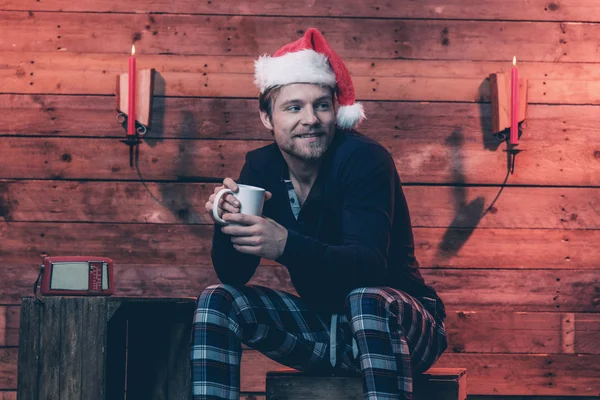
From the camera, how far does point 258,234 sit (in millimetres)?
1823

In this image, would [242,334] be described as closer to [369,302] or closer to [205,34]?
[369,302]

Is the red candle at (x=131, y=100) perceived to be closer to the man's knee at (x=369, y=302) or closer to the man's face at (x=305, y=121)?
the man's face at (x=305, y=121)

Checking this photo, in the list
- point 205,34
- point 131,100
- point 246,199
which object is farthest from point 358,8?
point 246,199

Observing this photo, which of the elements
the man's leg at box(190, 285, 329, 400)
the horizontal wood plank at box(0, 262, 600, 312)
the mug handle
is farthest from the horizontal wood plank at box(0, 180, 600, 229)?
the mug handle

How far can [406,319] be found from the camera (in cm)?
193

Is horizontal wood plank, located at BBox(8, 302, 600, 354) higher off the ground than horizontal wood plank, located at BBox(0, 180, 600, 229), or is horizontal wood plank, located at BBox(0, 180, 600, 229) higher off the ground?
horizontal wood plank, located at BBox(0, 180, 600, 229)

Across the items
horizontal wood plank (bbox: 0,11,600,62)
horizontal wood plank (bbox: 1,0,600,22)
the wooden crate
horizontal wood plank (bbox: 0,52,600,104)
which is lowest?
the wooden crate

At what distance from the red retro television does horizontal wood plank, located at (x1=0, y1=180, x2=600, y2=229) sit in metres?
0.74

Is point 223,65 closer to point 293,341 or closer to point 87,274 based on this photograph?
point 87,274

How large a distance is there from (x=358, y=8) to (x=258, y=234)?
1.67 metres

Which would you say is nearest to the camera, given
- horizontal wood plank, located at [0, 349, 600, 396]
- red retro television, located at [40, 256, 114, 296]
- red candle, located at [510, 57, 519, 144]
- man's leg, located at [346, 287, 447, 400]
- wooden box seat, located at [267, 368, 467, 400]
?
man's leg, located at [346, 287, 447, 400]

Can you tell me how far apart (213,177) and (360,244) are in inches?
52.5

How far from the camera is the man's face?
2174 millimetres

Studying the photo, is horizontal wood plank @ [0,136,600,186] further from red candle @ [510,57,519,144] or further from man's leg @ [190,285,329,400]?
man's leg @ [190,285,329,400]
